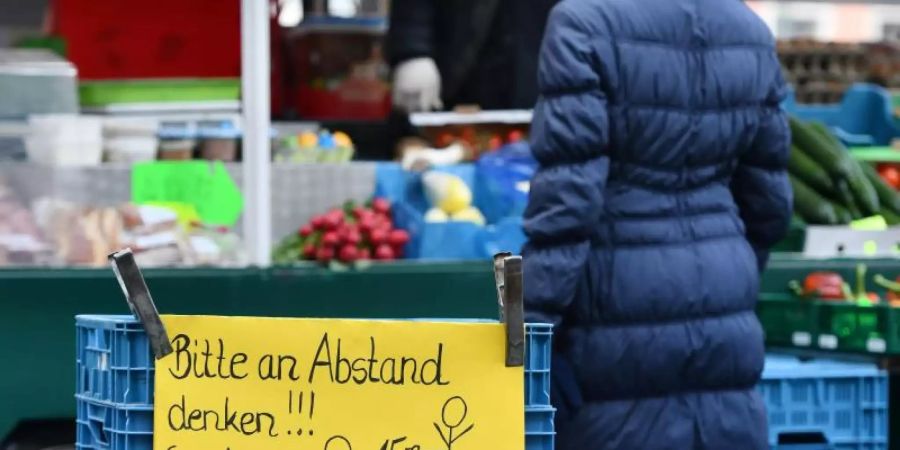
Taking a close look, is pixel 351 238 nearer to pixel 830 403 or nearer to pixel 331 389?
pixel 830 403

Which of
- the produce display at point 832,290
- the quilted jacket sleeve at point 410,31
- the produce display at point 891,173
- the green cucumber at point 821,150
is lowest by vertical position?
the produce display at point 832,290

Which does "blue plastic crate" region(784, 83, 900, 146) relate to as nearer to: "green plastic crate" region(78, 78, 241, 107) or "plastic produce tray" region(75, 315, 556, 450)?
"green plastic crate" region(78, 78, 241, 107)

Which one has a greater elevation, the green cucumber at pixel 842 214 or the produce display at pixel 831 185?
the produce display at pixel 831 185

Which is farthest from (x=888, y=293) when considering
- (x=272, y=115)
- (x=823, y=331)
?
(x=272, y=115)

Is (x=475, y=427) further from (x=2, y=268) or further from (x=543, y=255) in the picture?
(x=2, y=268)

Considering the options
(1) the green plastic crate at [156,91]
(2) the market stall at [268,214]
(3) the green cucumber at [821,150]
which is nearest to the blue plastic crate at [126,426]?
(2) the market stall at [268,214]

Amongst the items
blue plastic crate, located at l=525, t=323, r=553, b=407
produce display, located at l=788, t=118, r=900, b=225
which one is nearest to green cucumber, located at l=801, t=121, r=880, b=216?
produce display, located at l=788, t=118, r=900, b=225

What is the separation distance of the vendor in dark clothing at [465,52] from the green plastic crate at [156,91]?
2.46ft

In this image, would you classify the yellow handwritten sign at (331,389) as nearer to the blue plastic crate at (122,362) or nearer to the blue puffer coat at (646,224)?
the blue plastic crate at (122,362)

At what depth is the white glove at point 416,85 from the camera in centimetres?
664

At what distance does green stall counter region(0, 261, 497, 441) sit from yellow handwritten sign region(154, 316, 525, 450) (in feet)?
9.16

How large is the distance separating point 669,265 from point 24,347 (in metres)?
2.40

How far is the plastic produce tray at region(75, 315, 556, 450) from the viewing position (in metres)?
2.74

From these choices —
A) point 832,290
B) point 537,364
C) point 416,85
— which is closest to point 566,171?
point 537,364
